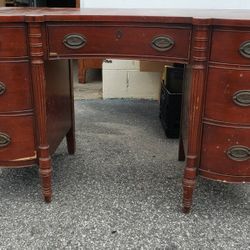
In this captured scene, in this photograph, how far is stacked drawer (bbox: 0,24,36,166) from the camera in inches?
45.1

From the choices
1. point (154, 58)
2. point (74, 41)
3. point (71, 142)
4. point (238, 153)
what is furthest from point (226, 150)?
point (71, 142)

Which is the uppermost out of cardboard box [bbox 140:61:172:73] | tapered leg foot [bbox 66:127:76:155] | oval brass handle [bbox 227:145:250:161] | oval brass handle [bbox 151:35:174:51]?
oval brass handle [bbox 151:35:174:51]

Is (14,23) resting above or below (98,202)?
above

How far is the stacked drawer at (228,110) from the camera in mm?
1078

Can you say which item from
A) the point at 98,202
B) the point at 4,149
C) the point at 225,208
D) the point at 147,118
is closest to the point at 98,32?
the point at 4,149

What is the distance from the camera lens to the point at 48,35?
1.16 meters

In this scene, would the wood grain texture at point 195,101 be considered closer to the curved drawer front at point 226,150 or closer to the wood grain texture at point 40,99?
the curved drawer front at point 226,150

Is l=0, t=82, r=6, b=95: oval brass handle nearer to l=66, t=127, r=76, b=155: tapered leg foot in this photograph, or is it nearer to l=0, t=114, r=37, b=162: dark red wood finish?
l=0, t=114, r=37, b=162: dark red wood finish

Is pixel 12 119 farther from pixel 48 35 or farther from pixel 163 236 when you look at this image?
pixel 163 236

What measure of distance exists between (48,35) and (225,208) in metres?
Result: 0.91

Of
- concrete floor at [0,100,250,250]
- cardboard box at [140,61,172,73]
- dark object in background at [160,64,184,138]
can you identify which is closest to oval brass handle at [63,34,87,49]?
concrete floor at [0,100,250,250]

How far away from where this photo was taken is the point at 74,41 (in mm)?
1168

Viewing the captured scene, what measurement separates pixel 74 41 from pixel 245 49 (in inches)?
21.4

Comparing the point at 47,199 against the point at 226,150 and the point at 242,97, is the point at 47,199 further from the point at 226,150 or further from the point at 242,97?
the point at 242,97
